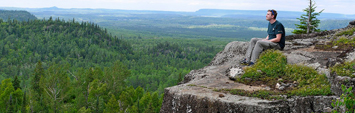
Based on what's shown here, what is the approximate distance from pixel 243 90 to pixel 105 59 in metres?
177

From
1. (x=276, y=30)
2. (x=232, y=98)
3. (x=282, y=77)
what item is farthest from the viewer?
(x=276, y=30)

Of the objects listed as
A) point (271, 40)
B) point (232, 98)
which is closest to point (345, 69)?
point (232, 98)

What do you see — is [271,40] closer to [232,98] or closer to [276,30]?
[276,30]

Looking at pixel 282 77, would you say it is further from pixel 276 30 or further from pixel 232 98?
pixel 276 30

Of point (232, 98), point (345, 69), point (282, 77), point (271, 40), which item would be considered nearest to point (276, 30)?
point (271, 40)

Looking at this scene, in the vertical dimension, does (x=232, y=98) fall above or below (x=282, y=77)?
below

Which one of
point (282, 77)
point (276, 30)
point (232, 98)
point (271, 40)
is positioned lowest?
point (232, 98)

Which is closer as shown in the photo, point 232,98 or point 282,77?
point 232,98

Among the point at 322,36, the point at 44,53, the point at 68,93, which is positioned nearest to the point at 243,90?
the point at 322,36

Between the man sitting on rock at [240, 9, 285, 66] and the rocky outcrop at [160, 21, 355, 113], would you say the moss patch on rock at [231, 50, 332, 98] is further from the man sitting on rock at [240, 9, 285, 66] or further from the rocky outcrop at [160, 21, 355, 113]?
the man sitting on rock at [240, 9, 285, 66]

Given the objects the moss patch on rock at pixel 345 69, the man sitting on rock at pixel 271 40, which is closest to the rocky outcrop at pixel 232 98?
the moss patch on rock at pixel 345 69

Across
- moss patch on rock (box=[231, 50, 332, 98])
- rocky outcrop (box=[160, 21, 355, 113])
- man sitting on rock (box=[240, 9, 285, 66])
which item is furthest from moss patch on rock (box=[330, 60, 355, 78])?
man sitting on rock (box=[240, 9, 285, 66])

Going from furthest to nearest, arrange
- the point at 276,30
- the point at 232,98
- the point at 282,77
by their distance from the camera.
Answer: the point at 276,30 → the point at 282,77 → the point at 232,98

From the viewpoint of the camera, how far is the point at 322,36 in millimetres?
19859
